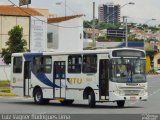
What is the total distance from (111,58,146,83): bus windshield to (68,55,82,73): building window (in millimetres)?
2165

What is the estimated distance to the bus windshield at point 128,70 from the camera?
28.6 meters

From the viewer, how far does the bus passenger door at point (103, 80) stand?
2883 centimetres

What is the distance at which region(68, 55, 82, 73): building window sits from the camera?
30188mm

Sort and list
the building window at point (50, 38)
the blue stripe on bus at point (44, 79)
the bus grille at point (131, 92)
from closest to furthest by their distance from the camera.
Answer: the bus grille at point (131, 92) → the blue stripe on bus at point (44, 79) → the building window at point (50, 38)

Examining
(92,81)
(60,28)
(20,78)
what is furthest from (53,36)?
(92,81)

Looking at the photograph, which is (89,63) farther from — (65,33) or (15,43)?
(65,33)

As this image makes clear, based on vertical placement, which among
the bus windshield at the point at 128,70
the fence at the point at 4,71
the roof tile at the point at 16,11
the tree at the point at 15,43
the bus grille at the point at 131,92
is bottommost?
the fence at the point at 4,71

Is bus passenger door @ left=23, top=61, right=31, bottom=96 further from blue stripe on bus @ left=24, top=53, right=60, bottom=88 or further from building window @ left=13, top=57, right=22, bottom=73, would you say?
building window @ left=13, top=57, right=22, bottom=73

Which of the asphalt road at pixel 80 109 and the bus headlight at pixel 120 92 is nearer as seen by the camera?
the asphalt road at pixel 80 109

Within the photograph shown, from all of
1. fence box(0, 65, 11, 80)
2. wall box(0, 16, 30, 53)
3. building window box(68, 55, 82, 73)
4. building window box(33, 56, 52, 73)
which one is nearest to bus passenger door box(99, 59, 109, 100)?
building window box(68, 55, 82, 73)

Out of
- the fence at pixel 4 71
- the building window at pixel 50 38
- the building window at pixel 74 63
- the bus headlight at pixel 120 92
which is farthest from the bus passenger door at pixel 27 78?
the building window at pixel 50 38

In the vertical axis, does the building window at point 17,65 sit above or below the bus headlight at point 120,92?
above

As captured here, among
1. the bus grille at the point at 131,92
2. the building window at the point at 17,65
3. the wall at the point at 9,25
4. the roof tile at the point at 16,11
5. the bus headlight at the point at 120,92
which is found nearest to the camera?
the bus headlight at the point at 120,92

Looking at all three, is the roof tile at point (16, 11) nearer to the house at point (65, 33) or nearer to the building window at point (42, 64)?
the house at point (65, 33)
